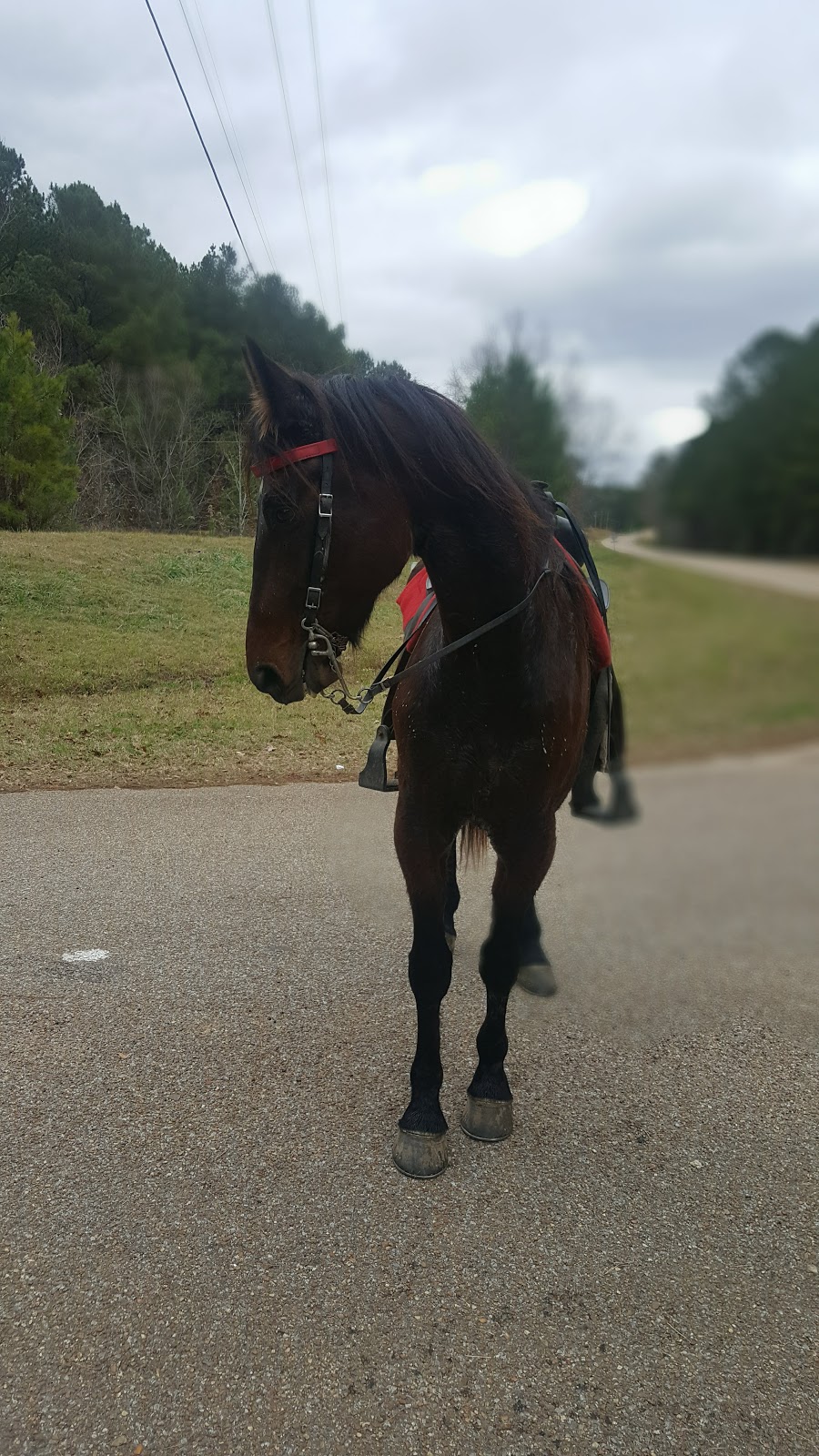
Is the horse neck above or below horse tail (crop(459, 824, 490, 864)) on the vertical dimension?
above

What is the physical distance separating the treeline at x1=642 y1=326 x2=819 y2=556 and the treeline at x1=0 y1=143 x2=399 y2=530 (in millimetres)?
1394

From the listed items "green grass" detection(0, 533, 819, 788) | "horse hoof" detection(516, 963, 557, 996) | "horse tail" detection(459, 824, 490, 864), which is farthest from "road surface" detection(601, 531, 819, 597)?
"green grass" detection(0, 533, 819, 788)

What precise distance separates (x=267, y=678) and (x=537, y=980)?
6.48 ft

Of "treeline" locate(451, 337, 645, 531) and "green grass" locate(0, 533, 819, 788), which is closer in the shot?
"treeline" locate(451, 337, 645, 531)

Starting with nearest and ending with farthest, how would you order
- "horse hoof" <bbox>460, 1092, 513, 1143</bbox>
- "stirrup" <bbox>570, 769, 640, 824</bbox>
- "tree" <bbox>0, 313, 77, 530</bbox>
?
"stirrup" <bbox>570, 769, 640, 824</bbox>, "horse hoof" <bbox>460, 1092, 513, 1143</bbox>, "tree" <bbox>0, 313, 77, 530</bbox>

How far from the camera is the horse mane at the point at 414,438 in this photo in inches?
61.1

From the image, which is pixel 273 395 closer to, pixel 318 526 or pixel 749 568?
pixel 318 526

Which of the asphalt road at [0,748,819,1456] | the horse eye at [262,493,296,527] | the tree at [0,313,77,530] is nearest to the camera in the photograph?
the asphalt road at [0,748,819,1456]

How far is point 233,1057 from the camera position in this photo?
256cm

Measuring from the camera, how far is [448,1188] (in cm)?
204

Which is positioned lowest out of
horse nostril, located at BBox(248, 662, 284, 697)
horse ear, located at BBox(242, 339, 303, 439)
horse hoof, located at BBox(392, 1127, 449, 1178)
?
horse hoof, located at BBox(392, 1127, 449, 1178)

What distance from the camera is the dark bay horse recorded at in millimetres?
1542

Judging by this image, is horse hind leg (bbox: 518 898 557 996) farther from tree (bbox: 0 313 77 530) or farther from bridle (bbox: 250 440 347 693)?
tree (bbox: 0 313 77 530)

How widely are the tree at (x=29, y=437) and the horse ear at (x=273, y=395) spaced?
189 inches
